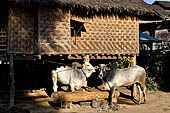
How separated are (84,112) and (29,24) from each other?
15.6ft

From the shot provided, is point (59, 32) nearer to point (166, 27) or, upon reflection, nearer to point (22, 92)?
point (22, 92)

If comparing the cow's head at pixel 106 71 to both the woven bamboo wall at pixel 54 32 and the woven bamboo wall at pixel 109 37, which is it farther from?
the woven bamboo wall at pixel 54 32

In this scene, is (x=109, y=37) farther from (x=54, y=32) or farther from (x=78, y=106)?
(x=78, y=106)

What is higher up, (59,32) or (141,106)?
(59,32)

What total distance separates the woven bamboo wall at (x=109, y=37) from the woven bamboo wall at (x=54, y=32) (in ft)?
2.26

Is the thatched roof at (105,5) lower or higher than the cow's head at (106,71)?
higher

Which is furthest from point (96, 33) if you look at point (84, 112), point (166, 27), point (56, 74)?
point (166, 27)

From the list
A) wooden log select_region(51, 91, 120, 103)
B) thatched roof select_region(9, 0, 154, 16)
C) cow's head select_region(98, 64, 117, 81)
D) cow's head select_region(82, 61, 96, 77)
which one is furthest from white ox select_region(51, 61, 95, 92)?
thatched roof select_region(9, 0, 154, 16)

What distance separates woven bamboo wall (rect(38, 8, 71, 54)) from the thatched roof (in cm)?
50

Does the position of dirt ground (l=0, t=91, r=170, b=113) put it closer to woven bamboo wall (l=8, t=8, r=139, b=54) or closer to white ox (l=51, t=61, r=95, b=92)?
white ox (l=51, t=61, r=95, b=92)

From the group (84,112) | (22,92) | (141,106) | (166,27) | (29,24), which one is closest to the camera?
(84,112)

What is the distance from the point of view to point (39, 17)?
11.0 metres

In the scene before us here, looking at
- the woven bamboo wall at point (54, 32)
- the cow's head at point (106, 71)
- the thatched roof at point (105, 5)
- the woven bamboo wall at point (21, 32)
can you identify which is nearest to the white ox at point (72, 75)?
the cow's head at point (106, 71)

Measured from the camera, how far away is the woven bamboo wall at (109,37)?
12.3 metres
